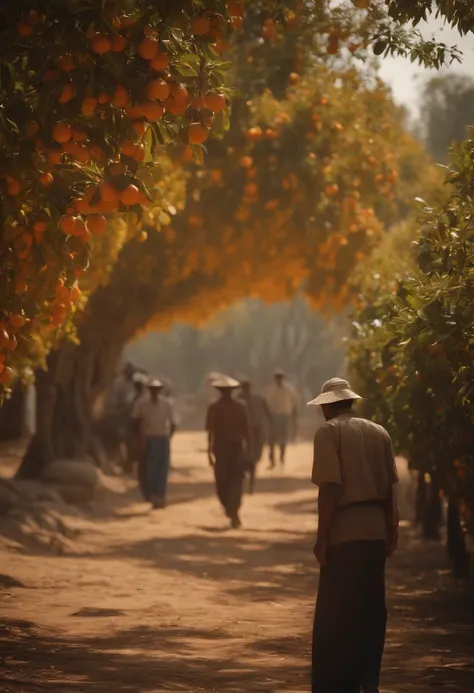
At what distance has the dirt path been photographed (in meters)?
8.21

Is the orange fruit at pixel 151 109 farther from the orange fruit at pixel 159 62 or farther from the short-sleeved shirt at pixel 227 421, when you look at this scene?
the short-sleeved shirt at pixel 227 421

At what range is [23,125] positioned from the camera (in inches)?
281

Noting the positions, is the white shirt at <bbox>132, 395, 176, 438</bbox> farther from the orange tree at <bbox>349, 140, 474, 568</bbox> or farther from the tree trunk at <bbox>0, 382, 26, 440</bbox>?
the tree trunk at <bbox>0, 382, 26, 440</bbox>

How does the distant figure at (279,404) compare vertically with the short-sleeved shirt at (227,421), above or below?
above

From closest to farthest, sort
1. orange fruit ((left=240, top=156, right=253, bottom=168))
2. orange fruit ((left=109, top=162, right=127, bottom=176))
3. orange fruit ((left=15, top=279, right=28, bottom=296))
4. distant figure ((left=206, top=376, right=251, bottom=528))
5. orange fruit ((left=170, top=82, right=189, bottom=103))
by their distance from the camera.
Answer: orange fruit ((left=170, top=82, right=189, bottom=103)) → orange fruit ((left=109, top=162, right=127, bottom=176)) → orange fruit ((left=15, top=279, right=28, bottom=296)) → distant figure ((left=206, top=376, right=251, bottom=528)) → orange fruit ((left=240, top=156, right=253, bottom=168))

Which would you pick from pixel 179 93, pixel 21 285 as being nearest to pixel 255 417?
pixel 21 285

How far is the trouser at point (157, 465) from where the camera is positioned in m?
19.7

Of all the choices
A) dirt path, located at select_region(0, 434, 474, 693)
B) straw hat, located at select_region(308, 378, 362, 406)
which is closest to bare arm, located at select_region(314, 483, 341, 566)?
straw hat, located at select_region(308, 378, 362, 406)

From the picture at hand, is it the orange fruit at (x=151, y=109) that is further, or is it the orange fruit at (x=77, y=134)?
the orange fruit at (x=77, y=134)

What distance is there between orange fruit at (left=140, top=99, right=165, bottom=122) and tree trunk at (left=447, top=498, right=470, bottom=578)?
22.1ft

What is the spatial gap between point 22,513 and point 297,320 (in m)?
59.4

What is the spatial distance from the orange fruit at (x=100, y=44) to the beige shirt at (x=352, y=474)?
2426 mm

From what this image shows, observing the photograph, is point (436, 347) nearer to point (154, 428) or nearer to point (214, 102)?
point (214, 102)

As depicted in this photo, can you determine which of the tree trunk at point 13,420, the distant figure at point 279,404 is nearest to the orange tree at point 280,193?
the tree trunk at point 13,420
